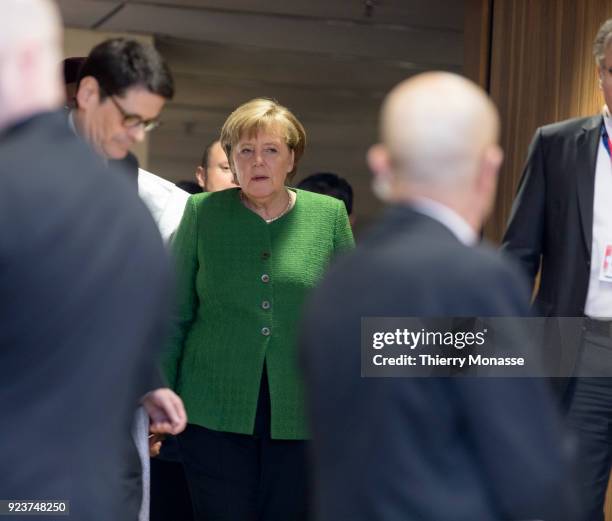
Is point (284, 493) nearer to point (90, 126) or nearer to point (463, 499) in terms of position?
point (90, 126)

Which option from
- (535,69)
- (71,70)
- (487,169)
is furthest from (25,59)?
(535,69)

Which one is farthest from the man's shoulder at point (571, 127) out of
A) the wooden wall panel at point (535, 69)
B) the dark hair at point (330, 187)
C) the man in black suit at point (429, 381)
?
the dark hair at point (330, 187)

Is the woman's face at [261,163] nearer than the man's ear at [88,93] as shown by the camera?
No

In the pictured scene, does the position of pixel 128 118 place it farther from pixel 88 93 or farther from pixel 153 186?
pixel 153 186

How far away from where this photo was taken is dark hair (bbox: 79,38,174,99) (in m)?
2.52

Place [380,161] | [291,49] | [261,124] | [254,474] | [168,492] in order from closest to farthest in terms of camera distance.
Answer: [380,161]
[254,474]
[261,124]
[168,492]
[291,49]

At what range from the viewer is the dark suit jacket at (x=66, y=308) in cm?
174

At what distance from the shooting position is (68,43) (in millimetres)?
9234

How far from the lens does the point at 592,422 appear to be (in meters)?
3.60

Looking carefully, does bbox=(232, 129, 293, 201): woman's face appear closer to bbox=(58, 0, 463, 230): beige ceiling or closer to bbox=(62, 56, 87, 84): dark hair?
bbox=(62, 56, 87, 84): dark hair

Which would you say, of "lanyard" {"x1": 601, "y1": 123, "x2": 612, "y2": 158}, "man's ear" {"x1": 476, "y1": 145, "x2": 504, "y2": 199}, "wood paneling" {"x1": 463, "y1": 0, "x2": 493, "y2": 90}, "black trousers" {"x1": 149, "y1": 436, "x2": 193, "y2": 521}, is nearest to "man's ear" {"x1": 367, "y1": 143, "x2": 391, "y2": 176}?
"man's ear" {"x1": 476, "y1": 145, "x2": 504, "y2": 199}

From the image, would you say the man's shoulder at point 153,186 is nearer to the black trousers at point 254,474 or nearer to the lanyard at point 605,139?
the black trousers at point 254,474

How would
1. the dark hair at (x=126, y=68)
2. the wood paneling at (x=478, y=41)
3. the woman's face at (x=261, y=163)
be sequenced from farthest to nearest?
the wood paneling at (x=478, y=41) → the woman's face at (x=261, y=163) → the dark hair at (x=126, y=68)

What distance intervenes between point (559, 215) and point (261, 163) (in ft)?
2.92
